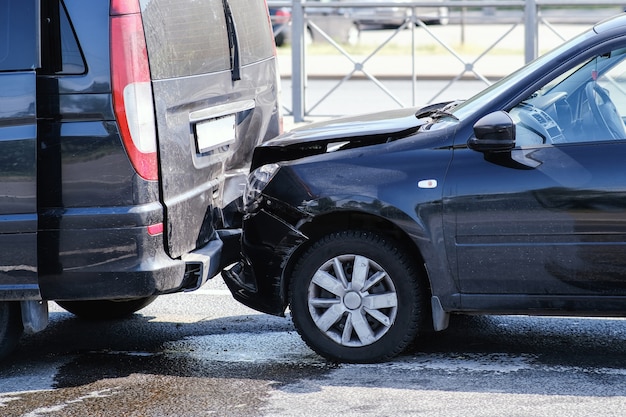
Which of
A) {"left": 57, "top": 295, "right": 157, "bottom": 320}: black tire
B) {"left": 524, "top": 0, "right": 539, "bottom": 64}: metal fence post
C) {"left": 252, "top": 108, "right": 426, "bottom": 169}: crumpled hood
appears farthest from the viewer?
{"left": 524, "top": 0, "right": 539, "bottom": 64}: metal fence post

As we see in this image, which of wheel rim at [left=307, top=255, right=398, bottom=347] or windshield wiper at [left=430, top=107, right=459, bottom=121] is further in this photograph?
windshield wiper at [left=430, top=107, right=459, bottom=121]

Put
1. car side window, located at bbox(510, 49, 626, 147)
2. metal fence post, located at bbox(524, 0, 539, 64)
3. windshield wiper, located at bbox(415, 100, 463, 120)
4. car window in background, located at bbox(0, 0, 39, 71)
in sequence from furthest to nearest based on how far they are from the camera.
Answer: metal fence post, located at bbox(524, 0, 539, 64) < windshield wiper, located at bbox(415, 100, 463, 120) < car side window, located at bbox(510, 49, 626, 147) < car window in background, located at bbox(0, 0, 39, 71)

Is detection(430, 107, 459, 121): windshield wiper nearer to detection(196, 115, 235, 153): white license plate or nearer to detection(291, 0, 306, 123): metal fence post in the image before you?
detection(196, 115, 235, 153): white license plate

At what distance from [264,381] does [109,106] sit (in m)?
1.46

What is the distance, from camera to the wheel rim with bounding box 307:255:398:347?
538 cm

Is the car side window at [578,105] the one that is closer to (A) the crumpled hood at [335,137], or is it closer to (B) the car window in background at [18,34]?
(A) the crumpled hood at [335,137]

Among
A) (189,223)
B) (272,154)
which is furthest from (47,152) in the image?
(272,154)

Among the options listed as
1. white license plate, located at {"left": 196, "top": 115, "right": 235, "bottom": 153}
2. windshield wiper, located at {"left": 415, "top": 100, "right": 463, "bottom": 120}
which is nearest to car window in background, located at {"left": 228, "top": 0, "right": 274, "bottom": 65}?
white license plate, located at {"left": 196, "top": 115, "right": 235, "bottom": 153}

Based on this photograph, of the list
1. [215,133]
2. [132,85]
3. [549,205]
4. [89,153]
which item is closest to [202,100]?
[215,133]

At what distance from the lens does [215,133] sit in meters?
5.80

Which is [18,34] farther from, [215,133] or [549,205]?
[549,205]

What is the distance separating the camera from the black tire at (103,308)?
6500mm

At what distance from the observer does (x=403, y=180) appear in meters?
5.25

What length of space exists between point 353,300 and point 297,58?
Result: 25.7 ft
